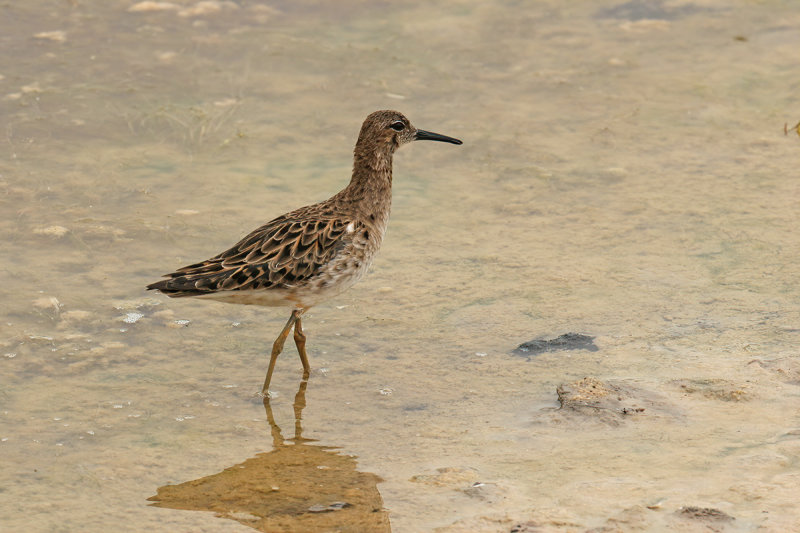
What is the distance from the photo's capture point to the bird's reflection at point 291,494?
21.0 feet

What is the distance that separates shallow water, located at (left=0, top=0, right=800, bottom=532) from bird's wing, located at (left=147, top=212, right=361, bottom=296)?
2.49ft

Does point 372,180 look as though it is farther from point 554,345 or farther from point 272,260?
point 554,345

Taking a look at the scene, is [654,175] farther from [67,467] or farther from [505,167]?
[67,467]

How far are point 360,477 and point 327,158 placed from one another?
5020 millimetres

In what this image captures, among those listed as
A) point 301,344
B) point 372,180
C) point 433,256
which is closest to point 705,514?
point 301,344

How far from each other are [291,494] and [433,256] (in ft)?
11.0

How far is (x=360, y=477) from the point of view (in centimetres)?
687

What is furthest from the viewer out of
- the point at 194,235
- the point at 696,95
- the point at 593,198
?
the point at 696,95

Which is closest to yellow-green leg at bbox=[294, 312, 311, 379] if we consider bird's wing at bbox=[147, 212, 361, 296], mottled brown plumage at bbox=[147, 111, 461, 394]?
mottled brown plumage at bbox=[147, 111, 461, 394]

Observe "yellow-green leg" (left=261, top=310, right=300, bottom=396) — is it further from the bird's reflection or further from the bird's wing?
the bird's reflection

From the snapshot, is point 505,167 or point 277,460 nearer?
point 277,460

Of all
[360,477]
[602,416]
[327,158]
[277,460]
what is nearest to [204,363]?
[277,460]

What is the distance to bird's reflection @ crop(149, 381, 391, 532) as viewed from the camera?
6.41m

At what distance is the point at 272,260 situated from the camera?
7.82 m
